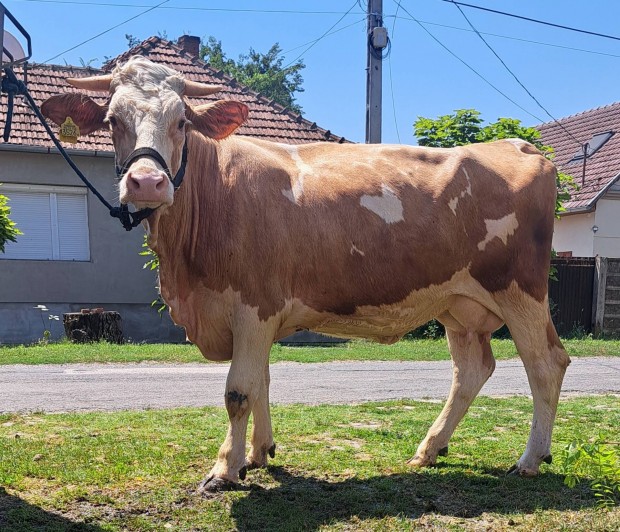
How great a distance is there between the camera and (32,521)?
13.0 ft

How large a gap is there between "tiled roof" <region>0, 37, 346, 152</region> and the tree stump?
3.80m

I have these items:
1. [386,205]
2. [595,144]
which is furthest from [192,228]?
[595,144]

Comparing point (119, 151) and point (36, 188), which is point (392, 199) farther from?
point (36, 188)

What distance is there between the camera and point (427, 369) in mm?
12258

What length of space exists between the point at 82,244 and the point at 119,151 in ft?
43.1

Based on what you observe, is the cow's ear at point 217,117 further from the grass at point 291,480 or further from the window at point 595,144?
the window at point 595,144

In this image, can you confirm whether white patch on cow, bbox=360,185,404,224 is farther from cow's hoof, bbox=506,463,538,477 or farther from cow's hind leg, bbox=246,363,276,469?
cow's hoof, bbox=506,463,538,477

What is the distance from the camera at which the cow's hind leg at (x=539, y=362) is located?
17.1 ft

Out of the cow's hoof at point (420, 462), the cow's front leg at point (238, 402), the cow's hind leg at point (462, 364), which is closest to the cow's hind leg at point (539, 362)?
the cow's hind leg at point (462, 364)

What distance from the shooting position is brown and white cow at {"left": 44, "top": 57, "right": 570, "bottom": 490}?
4602 mm

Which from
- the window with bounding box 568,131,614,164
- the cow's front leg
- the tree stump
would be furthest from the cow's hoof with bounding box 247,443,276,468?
the window with bounding box 568,131,614,164

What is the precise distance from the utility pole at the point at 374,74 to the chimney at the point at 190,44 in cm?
815

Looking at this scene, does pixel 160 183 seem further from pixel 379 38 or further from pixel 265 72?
pixel 265 72

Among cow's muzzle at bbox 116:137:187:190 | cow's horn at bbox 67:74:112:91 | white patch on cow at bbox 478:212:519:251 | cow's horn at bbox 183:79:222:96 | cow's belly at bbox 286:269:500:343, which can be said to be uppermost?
cow's horn at bbox 67:74:112:91
